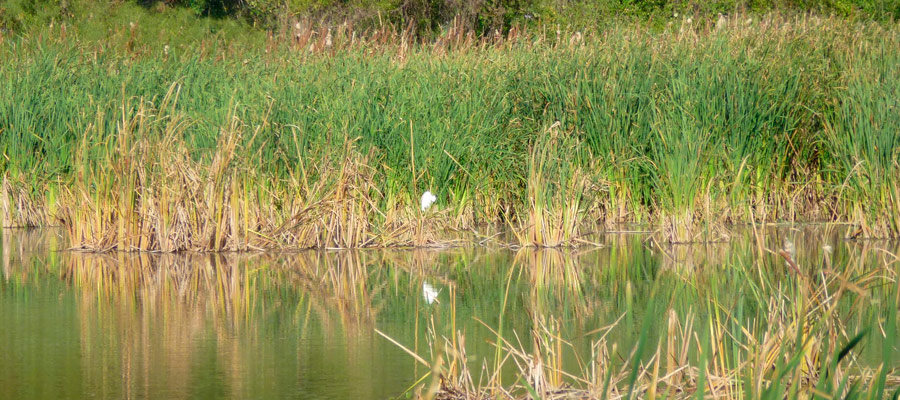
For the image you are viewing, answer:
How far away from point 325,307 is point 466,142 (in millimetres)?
3475

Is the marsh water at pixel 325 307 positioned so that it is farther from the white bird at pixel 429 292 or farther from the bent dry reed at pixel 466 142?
the bent dry reed at pixel 466 142

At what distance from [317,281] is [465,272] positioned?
987mm

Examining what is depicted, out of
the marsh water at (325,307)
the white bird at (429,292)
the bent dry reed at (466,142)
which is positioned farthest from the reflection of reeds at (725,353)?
the bent dry reed at (466,142)

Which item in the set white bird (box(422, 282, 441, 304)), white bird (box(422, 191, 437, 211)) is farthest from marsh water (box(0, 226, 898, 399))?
white bird (box(422, 191, 437, 211))

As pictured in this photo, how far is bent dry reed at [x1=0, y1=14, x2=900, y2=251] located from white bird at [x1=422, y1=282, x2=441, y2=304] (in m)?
1.66

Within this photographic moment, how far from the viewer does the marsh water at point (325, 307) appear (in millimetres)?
5078

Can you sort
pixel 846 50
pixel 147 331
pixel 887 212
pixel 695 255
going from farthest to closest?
pixel 846 50, pixel 887 212, pixel 695 255, pixel 147 331

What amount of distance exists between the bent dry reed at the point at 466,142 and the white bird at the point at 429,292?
65.4 inches

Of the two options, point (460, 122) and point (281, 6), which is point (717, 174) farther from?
point (281, 6)

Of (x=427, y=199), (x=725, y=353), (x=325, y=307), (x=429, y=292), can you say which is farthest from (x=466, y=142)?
(x=725, y=353)

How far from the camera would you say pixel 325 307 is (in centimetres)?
691

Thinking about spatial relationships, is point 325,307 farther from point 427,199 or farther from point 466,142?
point 466,142

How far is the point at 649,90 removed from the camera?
1023cm

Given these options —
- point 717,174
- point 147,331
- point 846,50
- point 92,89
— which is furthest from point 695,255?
point 92,89
